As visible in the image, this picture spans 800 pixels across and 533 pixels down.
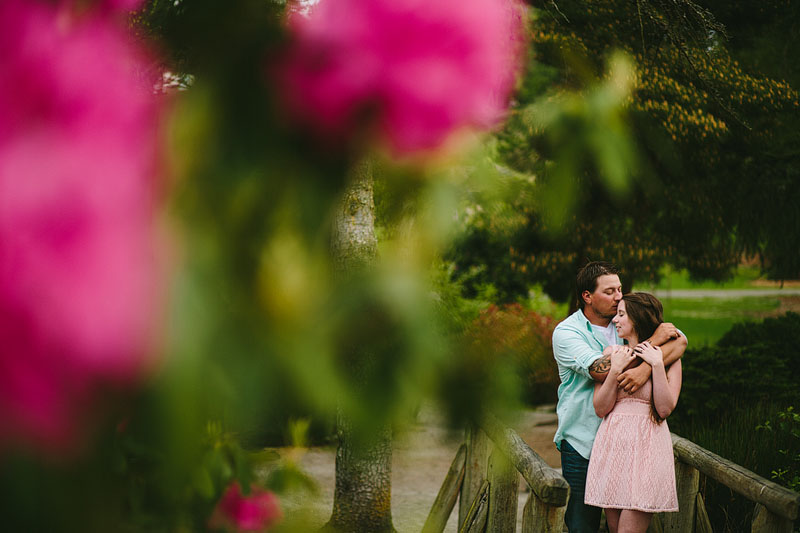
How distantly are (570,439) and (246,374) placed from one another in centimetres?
391

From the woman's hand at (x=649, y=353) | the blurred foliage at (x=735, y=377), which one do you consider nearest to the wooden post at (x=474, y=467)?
the woman's hand at (x=649, y=353)

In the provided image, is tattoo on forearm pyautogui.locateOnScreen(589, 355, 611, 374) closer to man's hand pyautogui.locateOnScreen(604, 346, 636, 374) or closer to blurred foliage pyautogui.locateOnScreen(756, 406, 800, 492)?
man's hand pyautogui.locateOnScreen(604, 346, 636, 374)

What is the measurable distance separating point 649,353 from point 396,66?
3.67 m

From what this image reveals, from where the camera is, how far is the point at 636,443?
12.6 ft

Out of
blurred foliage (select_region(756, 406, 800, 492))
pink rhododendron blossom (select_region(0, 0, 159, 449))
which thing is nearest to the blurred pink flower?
pink rhododendron blossom (select_region(0, 0, 159, 449))

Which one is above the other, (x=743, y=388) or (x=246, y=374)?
(x=246, y=374)

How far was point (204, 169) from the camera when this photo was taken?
1.40ft

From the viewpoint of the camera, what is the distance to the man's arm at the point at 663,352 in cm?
383

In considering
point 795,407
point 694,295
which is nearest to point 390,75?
point 795,407

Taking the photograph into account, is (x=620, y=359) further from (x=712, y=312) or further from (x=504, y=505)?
(x=712, y=312)

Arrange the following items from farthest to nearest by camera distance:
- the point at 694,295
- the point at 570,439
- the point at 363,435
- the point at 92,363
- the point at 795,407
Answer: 1. the point at 694,295
2. the point at 795,407
3. the point at 570,439
4. the point at 363,435
5. the point at 92,363

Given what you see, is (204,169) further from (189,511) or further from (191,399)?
(189,511)

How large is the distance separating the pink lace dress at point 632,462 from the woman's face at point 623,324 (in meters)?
0.27

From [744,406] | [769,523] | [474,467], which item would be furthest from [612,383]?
[744,406]
